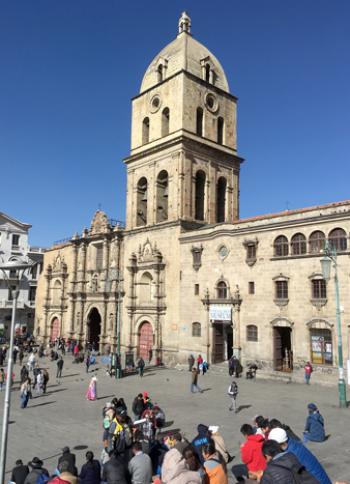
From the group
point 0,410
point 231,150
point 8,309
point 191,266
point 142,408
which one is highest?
point 231,150

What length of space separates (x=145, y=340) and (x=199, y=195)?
48.8 feet

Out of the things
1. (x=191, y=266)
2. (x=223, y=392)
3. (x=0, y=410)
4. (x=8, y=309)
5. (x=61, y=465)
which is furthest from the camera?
(x=8, y=309)

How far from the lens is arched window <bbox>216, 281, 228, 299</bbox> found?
33.0 meters

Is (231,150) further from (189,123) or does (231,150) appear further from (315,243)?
(315,243)

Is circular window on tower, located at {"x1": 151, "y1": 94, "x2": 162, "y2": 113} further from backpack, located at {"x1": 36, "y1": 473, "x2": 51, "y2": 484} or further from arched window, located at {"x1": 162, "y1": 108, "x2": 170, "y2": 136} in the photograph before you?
backpack, located at {"x1": 36, "y1": 473, "x2": 51, "y2": 484}

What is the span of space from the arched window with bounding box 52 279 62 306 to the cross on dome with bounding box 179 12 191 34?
33.3m

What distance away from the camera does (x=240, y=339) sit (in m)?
31.2

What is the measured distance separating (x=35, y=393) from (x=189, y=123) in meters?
26.8

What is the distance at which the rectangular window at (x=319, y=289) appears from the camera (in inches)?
1059

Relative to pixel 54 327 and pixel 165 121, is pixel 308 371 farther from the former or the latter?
pixel 54 327

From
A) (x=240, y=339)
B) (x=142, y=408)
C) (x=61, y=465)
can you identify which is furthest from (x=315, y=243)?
(x=61, y=465)

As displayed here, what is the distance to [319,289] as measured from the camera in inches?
1069

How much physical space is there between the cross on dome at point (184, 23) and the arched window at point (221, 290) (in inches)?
1033

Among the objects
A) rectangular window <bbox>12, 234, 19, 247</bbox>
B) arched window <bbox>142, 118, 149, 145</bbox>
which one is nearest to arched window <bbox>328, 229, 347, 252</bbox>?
arched window <bbox>142, 118, 149, 145</bbox>
